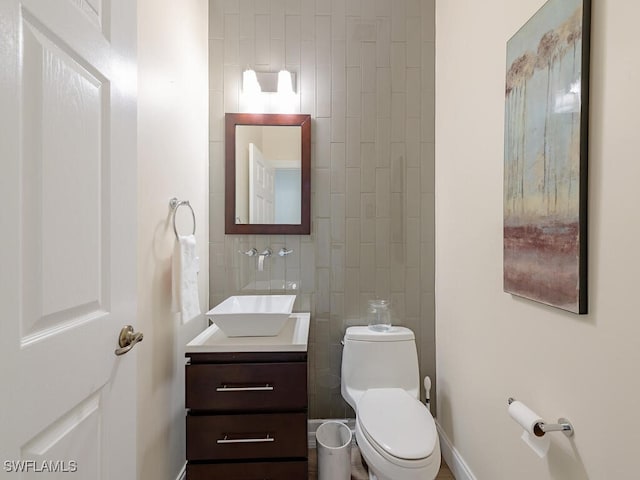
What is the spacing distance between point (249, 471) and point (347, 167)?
5.48 feet

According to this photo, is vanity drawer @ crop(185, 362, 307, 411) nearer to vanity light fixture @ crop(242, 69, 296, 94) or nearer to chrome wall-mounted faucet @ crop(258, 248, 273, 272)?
chrome wall-mounted faucet @ crop(258, 248, 273, 272)

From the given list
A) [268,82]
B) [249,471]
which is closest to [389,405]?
[249,471]

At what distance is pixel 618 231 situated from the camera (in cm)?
81

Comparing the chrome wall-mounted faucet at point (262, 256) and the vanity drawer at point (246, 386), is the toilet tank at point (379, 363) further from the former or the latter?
the chrome wall-mounted faucet at point (262, 256)

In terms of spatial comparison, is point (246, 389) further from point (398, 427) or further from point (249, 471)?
point (398, 427)

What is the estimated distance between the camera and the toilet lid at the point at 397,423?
4.26 feet

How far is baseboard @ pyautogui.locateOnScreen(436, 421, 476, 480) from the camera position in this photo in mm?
1639

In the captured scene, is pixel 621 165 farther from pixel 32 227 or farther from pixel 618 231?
pixel 32 227

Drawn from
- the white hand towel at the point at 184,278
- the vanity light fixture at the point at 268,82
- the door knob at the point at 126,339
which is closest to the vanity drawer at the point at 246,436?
the white hand towel at the point at 184,278

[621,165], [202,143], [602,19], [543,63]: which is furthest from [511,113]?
[202,143]

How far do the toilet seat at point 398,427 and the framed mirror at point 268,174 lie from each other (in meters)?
1.03

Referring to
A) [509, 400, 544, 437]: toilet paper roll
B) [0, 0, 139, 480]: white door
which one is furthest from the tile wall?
[0, 0, 139, 480]: white door

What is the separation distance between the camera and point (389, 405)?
1.58m

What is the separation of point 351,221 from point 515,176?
1.03 metres
